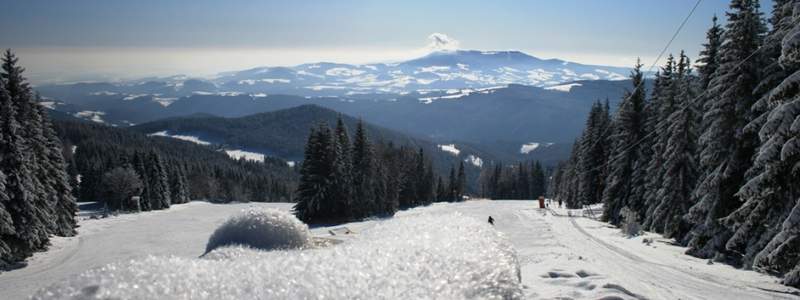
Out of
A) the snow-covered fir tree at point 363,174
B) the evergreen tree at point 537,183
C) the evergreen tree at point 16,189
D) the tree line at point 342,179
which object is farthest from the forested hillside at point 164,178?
the evergreen tree at point 537,183

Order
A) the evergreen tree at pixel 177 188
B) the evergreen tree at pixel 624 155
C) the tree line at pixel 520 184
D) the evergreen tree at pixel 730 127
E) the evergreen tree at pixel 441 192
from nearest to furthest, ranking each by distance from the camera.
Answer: the evergreen tree at pixel 730 127 → the evergreen tree at pixel 624 155 → the evergreen tree at pixel 177 188 → the evergreen tree at pixel 441 192 → the tree line at pixel 520 184

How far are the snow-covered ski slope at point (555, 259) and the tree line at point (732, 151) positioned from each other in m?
1.29

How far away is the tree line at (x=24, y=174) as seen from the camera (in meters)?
25.4

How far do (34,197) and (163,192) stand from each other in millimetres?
49236

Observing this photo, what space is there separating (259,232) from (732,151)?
22295mm

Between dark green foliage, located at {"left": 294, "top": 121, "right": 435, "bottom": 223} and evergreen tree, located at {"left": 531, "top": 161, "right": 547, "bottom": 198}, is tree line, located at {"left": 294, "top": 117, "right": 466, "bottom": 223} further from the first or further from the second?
evergreen tree, located at {"left": 531, "top": 161, "right": 547, "bottom": 198}

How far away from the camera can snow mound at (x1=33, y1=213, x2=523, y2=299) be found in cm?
219

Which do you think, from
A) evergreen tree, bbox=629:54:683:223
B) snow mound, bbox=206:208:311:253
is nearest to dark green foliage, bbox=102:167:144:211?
evergreen tree, bbox=629:54:683:223

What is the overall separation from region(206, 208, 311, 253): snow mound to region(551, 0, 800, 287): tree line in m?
10.6

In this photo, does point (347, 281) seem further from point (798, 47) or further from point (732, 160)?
point (732, 160)

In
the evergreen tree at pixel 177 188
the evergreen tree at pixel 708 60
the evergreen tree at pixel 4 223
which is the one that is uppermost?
the evergreen tree at pixel 708 60

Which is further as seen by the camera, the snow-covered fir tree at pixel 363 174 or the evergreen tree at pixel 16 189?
the snow-covered fir tree at pixel 363 174

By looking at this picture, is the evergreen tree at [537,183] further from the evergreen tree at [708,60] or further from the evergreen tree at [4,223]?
the evergreen tree at [4,223]

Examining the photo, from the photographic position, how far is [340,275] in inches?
106
